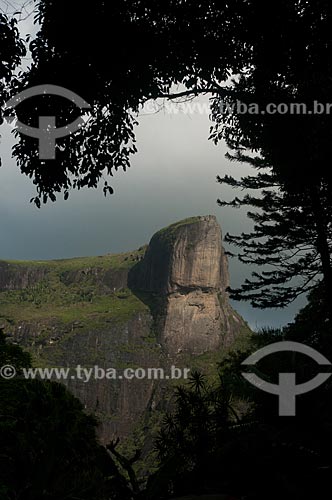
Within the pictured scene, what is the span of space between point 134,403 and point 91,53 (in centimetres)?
9385

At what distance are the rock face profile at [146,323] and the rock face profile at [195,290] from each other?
0.23 m

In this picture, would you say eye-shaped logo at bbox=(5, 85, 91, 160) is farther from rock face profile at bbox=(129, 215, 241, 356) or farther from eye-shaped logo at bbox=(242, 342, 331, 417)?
rock face profile at bbox=(129, 215, 241, 356)

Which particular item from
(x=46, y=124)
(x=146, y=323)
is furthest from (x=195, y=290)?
(x=46, y=124)

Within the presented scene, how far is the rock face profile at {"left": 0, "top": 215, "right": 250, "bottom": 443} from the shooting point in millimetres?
Answer: 94062

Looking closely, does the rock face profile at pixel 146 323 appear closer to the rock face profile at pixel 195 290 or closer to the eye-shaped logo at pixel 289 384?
the rock face profile at pixel 195 290

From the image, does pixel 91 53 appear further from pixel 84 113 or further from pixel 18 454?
pixel 18 454

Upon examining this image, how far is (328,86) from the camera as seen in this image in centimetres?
502

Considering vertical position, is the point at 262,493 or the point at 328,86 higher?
the point at 328,86

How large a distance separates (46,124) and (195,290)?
9823 cm

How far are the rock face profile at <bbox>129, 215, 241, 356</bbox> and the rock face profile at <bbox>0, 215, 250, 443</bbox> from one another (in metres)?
0.23

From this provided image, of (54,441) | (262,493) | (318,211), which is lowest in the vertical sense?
(262,493)

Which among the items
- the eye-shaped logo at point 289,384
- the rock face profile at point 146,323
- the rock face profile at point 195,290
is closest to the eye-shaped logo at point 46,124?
the eye-shaped logo at point 289,384

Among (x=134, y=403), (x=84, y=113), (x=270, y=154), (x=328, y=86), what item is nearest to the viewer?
(x=328, y=86)

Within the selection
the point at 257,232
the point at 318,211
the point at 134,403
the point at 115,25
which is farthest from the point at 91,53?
the point at 134,403
